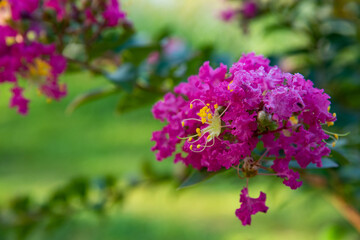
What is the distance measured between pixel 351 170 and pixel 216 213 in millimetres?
1894

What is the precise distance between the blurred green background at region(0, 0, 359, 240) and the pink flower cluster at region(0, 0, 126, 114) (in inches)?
25.6

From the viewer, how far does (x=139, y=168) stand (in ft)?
6.61

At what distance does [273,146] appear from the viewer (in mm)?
631

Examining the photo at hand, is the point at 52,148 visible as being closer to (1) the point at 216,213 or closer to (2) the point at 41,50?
(1) the point at 216,213

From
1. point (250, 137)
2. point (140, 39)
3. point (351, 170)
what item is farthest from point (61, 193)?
point (250, 137)

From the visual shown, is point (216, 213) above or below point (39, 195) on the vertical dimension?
below

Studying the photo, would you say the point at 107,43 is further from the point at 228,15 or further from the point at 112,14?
the point at 228,15

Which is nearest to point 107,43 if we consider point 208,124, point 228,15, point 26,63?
point 26,63

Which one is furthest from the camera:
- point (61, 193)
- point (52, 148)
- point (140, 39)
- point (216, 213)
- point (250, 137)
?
point (52, 148)

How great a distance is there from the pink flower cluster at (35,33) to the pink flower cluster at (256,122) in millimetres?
393

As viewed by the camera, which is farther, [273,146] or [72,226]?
[72,226]

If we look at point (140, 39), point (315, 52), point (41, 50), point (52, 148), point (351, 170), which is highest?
point (52, 148)

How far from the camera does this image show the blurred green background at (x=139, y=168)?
253 cm

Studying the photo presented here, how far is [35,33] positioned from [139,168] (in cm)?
111
